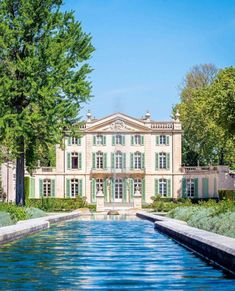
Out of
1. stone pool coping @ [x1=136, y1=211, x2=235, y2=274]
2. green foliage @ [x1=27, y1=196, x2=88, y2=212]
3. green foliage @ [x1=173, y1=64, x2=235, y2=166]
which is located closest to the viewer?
stone pool coping @ [x1=136, y1=211, x2=235, y2=274]

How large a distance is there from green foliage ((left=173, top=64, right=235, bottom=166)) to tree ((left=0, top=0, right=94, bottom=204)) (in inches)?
915

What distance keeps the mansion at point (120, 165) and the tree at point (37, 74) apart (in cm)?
3341

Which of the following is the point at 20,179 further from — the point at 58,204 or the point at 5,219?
the point at 58,204

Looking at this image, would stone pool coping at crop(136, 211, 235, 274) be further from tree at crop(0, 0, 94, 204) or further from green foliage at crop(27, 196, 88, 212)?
green foliage at crop(27, 196, 88, 212)

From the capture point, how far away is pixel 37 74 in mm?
29734

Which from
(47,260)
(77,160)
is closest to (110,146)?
(77,160)

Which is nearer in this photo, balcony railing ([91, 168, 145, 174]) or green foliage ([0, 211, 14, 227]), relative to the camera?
green foliage ([0, 211, 14, 227])

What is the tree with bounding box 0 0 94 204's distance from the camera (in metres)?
29.0

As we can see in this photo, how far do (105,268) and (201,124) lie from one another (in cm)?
5123

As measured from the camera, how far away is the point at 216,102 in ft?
133

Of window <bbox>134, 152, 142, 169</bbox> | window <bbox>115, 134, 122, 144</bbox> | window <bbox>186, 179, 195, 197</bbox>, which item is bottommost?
window <bbox>186, 179, 195, 197</bbox>

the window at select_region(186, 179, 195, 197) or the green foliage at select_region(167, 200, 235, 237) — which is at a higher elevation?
the window at select_region(186, 179, 195, 197)

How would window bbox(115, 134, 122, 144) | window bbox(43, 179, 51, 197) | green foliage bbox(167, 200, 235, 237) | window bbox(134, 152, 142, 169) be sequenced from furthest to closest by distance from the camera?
1. window bbox(134, 152, 142, 169)
2. window bbox(115, 134, 122, 144)
3. window bbox(43, 179, 51, 197)
4. green foliage bbox(167, 200, 235, 237)

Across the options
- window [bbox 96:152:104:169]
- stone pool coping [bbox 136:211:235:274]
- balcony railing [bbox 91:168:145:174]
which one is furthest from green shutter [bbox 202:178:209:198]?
stone pool coping [bbox 136:211:235:274]
